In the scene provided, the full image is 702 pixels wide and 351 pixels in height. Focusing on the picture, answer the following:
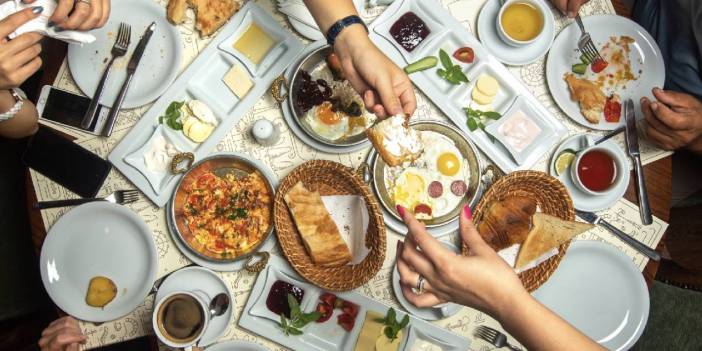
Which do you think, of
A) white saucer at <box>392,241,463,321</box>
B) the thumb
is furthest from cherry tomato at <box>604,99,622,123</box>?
the thumb

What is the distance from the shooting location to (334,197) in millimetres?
2799

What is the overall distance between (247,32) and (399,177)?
1.23 m

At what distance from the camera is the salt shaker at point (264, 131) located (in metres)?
2.66

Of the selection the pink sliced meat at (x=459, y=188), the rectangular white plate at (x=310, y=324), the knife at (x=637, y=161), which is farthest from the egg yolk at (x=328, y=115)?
the knife at (x=637, y=161)

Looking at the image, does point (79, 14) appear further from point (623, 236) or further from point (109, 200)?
point (623, 236)

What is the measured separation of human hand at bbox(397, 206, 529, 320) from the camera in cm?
198

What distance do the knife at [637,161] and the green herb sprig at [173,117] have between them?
262 cm

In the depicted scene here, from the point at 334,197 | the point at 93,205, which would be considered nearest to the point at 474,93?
the point at 334,197

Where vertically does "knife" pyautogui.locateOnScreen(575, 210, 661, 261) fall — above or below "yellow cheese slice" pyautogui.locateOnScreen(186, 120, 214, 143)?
below

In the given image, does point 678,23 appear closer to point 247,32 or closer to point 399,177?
point 399,177

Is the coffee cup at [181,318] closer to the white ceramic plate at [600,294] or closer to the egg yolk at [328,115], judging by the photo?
the egg yolk at [328,115]

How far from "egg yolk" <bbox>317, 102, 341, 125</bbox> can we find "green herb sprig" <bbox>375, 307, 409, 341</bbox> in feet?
3.66

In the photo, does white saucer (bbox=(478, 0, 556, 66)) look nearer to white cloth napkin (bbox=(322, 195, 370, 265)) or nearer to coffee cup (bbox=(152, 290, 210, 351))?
white cloth napkin (bbox=(322, 195, 370, 265))

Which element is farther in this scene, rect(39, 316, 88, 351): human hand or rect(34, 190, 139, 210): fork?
rect(34, 190, 139, 210): fork
